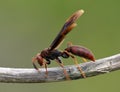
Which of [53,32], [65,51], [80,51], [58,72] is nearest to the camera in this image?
[58,72]

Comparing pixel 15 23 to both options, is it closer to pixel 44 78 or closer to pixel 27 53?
pixel 27 53

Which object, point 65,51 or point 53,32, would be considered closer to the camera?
point 65,51

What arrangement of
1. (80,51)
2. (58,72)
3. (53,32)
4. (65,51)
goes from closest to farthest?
1. (58,72)
2. (80,51)
3. (65,51)
4. (53,32)

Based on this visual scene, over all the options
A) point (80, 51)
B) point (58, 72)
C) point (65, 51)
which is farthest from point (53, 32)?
point (58, 72)

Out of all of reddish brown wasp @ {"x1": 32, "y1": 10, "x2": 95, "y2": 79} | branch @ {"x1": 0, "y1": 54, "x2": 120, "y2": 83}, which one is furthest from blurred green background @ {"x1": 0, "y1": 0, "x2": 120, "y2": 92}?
branch @ {"x1": 0, "y1": 54, "x2": 120, "y2": 83}

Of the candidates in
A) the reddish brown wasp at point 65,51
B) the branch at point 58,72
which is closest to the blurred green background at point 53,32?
the reddish brown wasp at point 65,51

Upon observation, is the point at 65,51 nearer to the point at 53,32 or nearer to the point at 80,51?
the point at 80,51

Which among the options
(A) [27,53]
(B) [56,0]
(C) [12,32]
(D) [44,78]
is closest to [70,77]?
(D) [44,78]

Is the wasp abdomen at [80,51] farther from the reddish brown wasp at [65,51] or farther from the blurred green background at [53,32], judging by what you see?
the blurred green background at [53,32]
